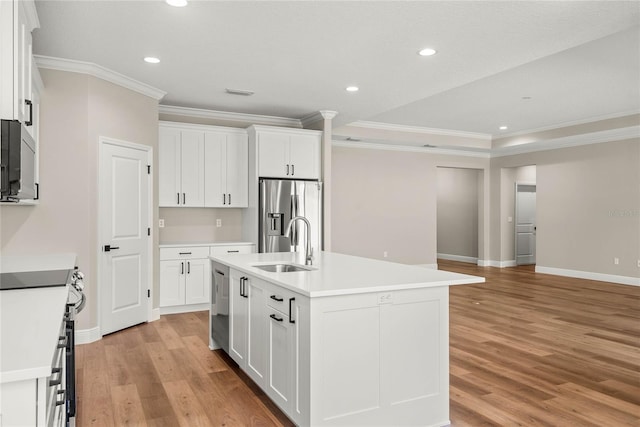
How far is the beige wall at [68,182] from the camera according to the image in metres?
4.15

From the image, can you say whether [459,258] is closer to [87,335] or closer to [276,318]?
[87,335]

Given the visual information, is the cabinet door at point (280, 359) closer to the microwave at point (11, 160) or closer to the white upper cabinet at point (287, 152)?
the microwave at point (11, 160)

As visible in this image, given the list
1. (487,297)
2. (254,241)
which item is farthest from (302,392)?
(487,297)

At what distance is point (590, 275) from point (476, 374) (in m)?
5.99

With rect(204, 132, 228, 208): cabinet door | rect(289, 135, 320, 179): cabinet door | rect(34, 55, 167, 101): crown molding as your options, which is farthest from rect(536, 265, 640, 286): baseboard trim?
rect(34, 55, 167, 101): crown molding

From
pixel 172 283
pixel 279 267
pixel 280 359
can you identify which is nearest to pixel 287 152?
pixel 172 283

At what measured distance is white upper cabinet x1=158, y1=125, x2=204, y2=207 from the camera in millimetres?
5695

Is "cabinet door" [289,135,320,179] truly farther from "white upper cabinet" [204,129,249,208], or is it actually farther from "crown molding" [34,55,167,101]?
"crown molding" [34,55,167,101]

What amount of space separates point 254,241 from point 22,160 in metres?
3.99

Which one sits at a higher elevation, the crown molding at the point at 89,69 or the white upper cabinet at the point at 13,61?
the crown molding at the point at 89,69

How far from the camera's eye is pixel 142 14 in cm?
327

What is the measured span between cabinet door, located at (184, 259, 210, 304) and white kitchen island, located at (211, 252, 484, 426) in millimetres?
3035

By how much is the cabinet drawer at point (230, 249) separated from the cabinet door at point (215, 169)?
60 centimetres

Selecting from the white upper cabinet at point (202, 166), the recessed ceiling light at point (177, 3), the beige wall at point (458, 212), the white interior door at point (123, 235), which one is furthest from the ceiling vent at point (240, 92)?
the beige wall at point (458, 212)
